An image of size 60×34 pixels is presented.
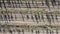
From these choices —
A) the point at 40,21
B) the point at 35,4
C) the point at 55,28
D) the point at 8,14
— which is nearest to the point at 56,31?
the point at 55,28

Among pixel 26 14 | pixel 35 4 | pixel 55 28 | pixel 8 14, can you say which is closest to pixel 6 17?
pixel 8 14

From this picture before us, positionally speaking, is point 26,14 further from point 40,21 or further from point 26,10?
point 40,21

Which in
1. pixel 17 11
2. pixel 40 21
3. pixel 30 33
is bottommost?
pixel 30 33

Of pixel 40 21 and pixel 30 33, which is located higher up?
pixel 40 21

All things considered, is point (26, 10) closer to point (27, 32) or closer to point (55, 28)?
point (27, 32)

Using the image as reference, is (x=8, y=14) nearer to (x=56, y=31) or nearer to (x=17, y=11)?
(x=17, y=11)

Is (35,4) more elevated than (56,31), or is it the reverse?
(35,4)

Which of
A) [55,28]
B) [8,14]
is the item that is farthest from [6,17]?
[55,28]

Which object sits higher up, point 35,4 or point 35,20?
point 35,4
